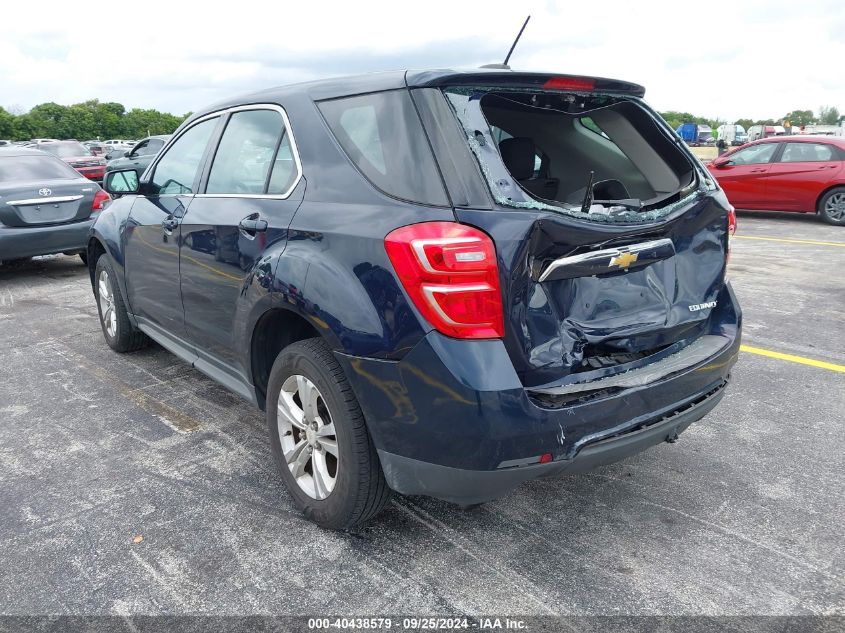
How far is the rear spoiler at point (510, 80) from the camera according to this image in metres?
2.39

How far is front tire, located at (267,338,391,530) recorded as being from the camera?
2.47m

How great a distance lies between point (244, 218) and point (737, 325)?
7.28 feet

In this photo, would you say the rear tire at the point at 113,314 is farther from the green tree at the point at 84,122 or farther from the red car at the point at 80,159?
the green tree at the point at 84,122

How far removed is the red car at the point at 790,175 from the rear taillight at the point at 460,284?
11812 mm

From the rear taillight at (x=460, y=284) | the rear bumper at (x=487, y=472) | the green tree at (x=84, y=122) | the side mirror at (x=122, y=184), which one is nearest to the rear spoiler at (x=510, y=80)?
the rear taillight at (x=460, y=284)

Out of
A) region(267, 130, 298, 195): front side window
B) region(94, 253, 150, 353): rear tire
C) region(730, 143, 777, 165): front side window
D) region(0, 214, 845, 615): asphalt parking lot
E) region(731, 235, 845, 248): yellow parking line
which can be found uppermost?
region(267, 130, 298, 195): front side window

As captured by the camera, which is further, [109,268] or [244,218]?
[109,268]

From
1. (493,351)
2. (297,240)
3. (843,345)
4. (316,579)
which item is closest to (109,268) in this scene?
(297,240)

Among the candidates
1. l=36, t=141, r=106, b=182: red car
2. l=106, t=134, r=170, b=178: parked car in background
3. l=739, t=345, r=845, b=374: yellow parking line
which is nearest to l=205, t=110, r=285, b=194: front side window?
l=739, t=345, r=845, b=374: yellow parking line

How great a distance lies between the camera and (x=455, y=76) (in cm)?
238

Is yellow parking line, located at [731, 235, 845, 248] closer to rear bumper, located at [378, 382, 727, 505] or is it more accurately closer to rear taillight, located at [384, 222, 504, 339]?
rear bumper, located at [378, 382, 727, 505]

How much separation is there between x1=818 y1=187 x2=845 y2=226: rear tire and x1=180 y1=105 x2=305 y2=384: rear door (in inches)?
452

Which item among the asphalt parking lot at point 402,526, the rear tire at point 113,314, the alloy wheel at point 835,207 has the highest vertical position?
the rear tire at point 113,314

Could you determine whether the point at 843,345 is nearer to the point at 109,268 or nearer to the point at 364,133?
the point at 364,133
